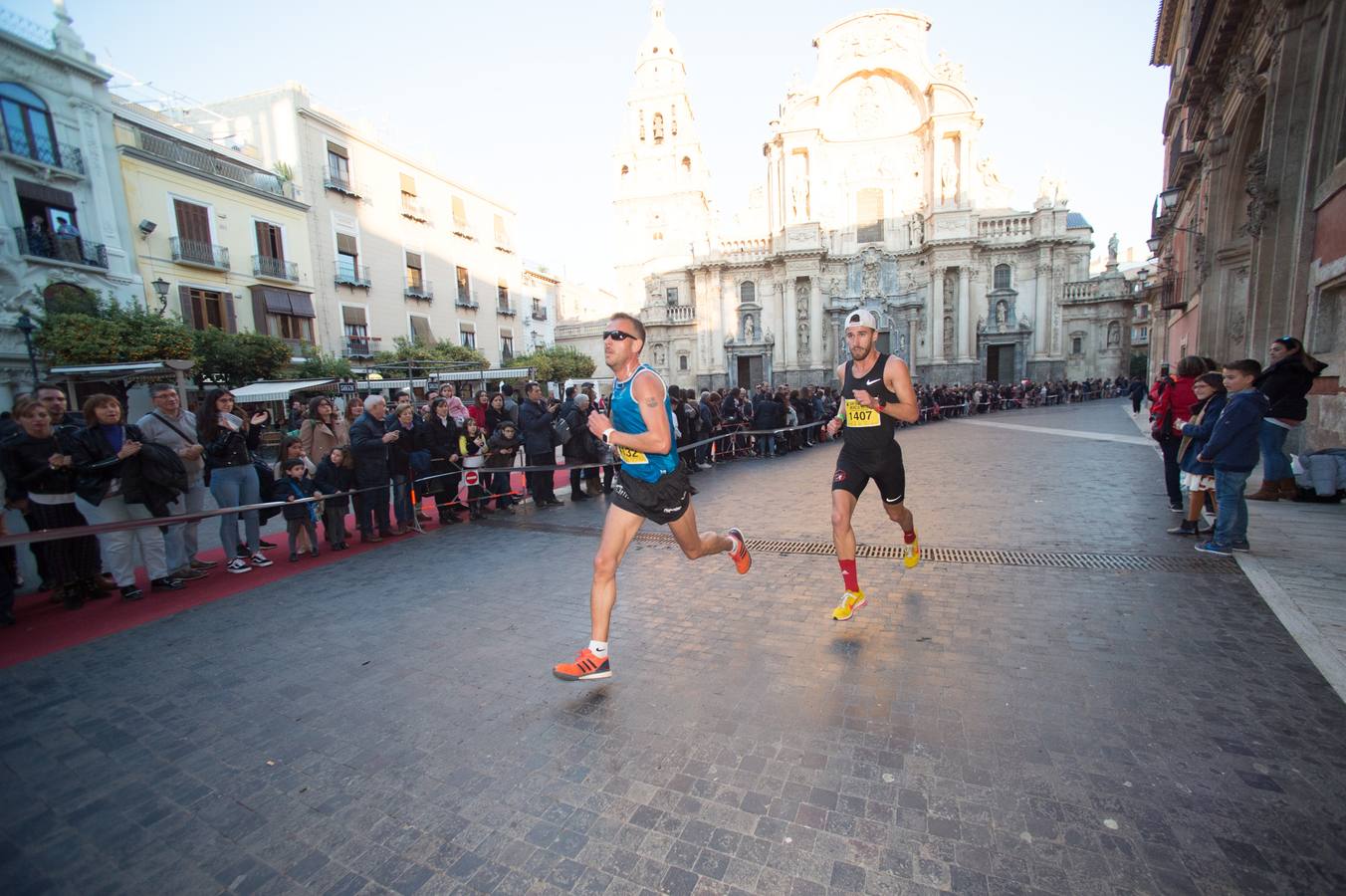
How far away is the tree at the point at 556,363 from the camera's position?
115 ft

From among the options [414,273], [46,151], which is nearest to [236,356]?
[46,151]

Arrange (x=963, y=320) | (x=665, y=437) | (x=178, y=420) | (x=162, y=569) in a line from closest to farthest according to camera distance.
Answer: (x=665, y=437), (x=162, y=569), (x=178, y=420), (x=963, y=320)

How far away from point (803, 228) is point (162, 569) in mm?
37923

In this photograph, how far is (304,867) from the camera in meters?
2.14

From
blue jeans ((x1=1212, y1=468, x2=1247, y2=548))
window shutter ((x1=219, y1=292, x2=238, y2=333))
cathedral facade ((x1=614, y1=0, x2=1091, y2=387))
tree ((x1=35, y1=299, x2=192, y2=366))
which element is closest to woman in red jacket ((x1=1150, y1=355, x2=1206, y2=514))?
blue jeans ((x1=1212, y1=468, x2=1247, y2=548))

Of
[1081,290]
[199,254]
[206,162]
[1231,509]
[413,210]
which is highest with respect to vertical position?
[413,210]

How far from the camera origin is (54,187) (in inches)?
691

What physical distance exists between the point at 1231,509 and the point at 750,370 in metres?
35.8

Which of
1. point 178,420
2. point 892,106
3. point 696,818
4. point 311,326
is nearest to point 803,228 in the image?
point 892,106

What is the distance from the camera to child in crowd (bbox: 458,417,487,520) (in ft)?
27.4

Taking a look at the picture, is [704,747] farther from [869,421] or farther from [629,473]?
[869,421]

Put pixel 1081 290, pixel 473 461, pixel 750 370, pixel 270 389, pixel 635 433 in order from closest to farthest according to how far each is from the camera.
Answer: pixel 635 433 < pixel 473 461 < pixel 270 389 < pixel 1081 290 < pixel 750 370

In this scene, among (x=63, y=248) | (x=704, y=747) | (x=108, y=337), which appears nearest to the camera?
(x=704, y=747)

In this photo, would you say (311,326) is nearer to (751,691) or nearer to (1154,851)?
(751,691)
